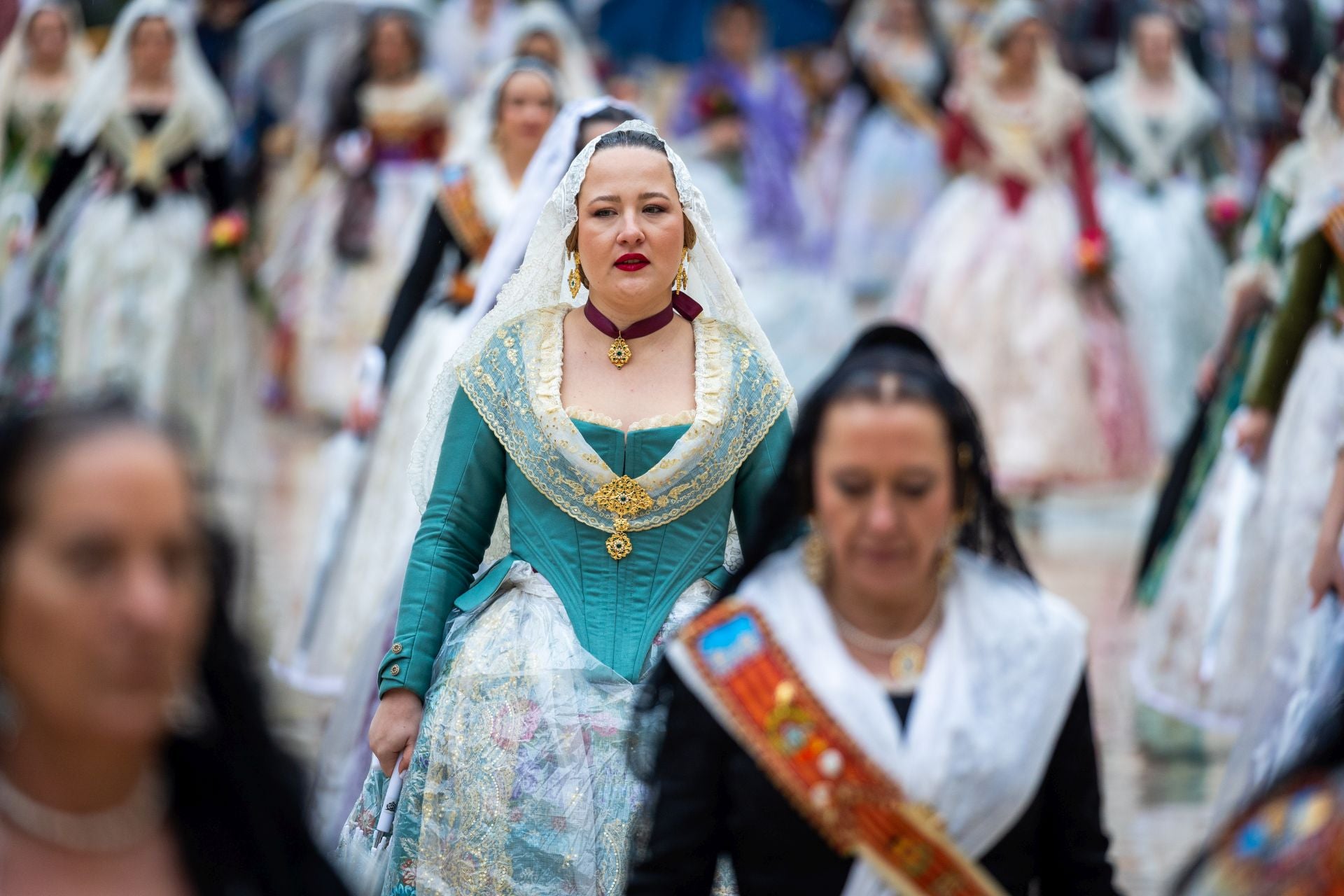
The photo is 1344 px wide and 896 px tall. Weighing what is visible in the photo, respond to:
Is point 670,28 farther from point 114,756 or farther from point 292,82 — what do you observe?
point 114,756

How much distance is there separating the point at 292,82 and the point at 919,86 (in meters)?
4.61

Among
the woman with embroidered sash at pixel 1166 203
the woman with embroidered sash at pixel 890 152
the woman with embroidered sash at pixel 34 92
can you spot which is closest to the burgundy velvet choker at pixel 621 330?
the woman with embroidered sash at pixel 34 92

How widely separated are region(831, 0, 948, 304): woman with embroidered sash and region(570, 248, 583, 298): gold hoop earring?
10.9 metres

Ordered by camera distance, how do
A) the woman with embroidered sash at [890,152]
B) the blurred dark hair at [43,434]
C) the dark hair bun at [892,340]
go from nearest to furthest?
the blurred dark hair at [43,434] → the dark hair bun at [892,340] → the woman with embroidered sash at [890,152]

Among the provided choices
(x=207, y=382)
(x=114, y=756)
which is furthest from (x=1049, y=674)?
(x=207, y=382)

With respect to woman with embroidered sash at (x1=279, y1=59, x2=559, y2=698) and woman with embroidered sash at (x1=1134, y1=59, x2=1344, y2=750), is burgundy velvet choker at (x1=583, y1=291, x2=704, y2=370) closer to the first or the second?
woman with embroidered sash at (x1=279, y1=59, x2=559, y2=698)

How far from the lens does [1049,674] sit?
A: 9.38 ft

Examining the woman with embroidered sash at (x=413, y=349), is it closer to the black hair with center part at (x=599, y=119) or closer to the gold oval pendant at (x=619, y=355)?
the black hair with center part at (x=599, y=119)

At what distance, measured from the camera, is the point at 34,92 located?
35.1ft

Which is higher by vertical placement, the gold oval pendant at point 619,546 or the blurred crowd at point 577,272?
the gold oval pendant at point 619,546

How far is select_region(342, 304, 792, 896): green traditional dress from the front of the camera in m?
3.90

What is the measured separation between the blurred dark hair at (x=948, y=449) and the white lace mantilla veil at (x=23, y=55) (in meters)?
8.37

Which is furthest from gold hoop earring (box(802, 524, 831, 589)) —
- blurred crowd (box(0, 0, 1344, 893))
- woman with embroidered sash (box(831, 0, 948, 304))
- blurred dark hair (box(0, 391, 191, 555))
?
Result: woman with embroidered sash (box(831, 0, 948, 304))

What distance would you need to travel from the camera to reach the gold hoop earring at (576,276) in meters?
4.30
